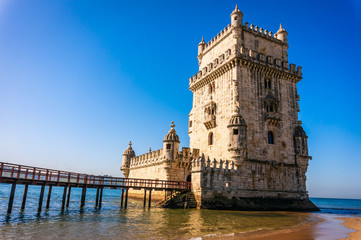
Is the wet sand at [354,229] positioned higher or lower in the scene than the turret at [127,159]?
lower

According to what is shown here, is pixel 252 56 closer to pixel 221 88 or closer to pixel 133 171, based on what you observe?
pixel 221 88

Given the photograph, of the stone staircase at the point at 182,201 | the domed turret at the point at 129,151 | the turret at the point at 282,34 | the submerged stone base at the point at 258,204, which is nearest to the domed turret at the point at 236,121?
the submerged stone base at the point at 258,204

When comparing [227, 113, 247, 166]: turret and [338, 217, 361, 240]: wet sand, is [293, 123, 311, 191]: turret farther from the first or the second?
[338, 217, 361, 240]: wet sand

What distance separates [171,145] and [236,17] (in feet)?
54.0

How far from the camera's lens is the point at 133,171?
43.8 m

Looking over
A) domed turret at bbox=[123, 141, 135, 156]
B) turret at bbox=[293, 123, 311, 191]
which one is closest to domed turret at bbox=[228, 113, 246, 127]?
turret at bbox=[293, 123, 311, 191]

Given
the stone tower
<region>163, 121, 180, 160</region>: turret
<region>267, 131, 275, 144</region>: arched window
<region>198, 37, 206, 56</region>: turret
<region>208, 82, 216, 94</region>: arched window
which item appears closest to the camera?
the stone tower

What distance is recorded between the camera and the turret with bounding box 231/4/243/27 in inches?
1207

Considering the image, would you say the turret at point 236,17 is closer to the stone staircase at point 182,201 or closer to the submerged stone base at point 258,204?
the submerged stone base at point 258,204

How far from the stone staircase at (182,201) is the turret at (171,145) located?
581 centimetres

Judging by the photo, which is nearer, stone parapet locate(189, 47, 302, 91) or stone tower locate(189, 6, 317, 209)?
stone tower locate(189, 6, 317, 209)

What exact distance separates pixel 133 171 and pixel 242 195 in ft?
73.2

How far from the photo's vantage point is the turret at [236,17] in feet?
101

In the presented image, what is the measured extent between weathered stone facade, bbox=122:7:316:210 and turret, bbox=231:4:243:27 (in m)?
0.01
